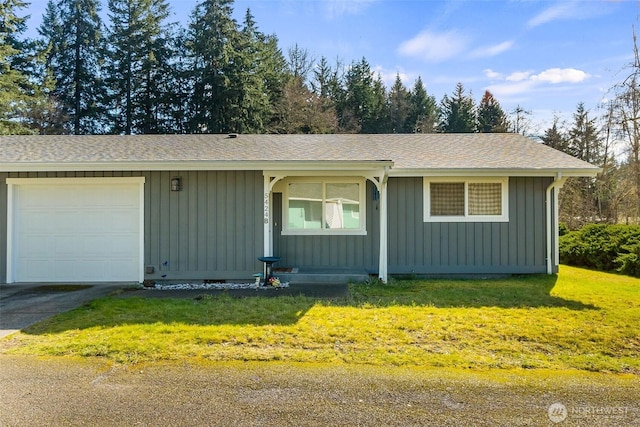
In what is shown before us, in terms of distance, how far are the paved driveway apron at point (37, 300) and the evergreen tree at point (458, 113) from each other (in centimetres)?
3115

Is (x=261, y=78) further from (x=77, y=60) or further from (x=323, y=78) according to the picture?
(x=77, y=60)

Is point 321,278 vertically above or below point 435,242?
below

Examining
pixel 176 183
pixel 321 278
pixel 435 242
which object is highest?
pixel 176 183

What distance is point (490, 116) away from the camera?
109ft

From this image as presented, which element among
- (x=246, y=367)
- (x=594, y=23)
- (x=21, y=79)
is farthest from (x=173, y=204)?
(x=21, y=79)

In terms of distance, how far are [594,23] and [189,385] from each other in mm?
12924

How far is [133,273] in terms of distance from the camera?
7.86 meters

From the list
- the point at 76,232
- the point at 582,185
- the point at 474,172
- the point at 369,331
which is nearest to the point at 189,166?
the point at 76,232

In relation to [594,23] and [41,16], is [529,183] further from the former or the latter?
[41,16]

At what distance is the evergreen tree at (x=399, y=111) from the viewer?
102ft

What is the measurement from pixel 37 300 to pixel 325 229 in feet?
17.3

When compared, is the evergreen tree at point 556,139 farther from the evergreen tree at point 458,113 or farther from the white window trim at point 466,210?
the white window trim at point 466,210

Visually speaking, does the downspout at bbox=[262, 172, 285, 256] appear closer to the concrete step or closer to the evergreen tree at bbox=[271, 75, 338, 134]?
the concrete step

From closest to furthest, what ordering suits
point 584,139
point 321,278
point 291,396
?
point 291,396 → point 321,278 → point 584,139
